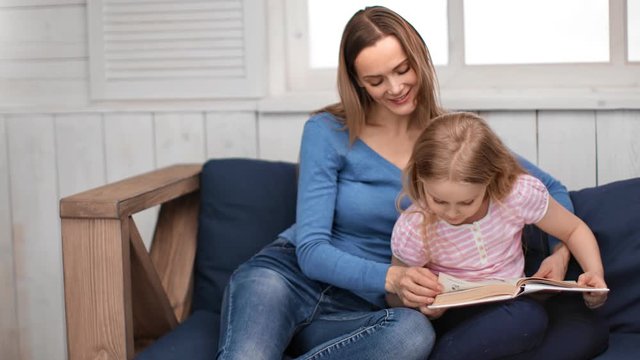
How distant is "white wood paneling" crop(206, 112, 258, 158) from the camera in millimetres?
2537

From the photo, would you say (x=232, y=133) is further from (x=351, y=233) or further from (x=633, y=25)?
(x=633, y=25)

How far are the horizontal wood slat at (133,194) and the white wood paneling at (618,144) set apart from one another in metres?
0.98

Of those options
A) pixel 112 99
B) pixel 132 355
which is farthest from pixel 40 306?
pixel 132 355

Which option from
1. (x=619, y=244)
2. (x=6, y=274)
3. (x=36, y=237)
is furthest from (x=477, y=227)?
(x=6, y=274)

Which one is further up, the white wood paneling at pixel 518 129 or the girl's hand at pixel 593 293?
the white wood paneling at pixel 518 129

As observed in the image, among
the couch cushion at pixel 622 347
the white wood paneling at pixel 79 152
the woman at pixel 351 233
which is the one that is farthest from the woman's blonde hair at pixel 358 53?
the white wood paneling at pixel 79 152

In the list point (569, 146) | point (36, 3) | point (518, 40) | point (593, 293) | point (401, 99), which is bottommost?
point (593, 293)

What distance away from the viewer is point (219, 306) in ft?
7.34

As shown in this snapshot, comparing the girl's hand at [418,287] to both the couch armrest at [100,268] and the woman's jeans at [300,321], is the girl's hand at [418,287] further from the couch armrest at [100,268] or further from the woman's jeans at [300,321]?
the couch armrest at [100,268]

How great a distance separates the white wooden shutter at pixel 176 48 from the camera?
251cm

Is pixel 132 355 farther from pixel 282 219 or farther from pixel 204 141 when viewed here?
pixel 204 141

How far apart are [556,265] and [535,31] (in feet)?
2.60

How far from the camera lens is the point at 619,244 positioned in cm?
199

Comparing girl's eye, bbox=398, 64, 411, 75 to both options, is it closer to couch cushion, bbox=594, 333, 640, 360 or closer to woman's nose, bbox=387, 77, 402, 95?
woman's nose, bbox=387, 77, 402, 95
